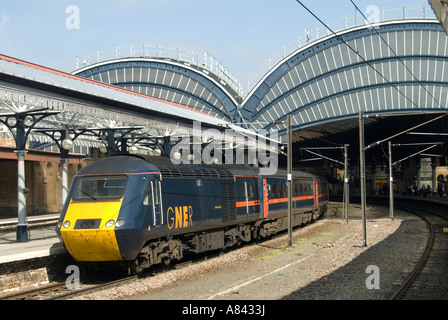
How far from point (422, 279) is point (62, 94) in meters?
15.4

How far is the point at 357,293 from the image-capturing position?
48.1 feet

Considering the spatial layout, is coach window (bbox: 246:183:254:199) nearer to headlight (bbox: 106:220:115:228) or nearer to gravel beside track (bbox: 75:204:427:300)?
gravel beside track (bbox: 75:204:427:300)

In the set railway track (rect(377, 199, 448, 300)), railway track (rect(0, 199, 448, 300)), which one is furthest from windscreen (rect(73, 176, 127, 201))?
railway track (rect(377, 199, 448, 300))

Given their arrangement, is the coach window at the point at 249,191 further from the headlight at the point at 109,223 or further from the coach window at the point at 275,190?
the headlight at the point at 109,223

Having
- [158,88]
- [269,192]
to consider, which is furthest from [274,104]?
[269,192]

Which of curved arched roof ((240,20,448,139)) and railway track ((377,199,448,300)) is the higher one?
curved arched roof ((240,20,448,139))

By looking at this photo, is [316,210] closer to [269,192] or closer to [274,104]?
[269,192]

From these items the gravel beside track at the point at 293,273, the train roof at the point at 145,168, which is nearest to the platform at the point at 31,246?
the train roof at the point at 145,168

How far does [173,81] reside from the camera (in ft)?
235

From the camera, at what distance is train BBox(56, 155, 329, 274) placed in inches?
627

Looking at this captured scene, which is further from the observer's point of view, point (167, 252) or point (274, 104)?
point (274, 104)

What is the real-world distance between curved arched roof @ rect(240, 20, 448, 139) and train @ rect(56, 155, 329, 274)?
35.9 meters

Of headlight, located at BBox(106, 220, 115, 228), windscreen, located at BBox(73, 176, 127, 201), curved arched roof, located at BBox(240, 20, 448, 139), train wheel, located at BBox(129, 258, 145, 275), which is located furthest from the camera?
curved arched roof, located at BBox(240, 20, 448, 139)

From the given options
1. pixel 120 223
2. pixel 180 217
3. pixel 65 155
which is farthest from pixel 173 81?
pixel 120 223
